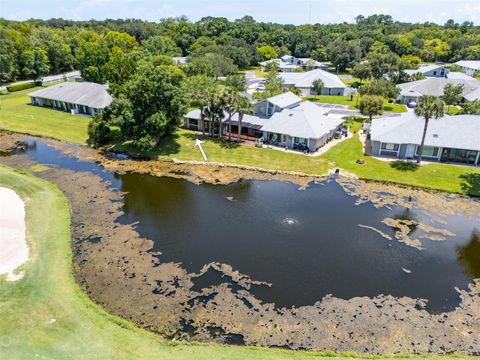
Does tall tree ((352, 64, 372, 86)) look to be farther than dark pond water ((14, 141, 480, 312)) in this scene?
Yes

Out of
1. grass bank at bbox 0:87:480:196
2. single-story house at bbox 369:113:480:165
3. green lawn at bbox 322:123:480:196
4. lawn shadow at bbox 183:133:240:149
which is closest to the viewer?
green lawn at bbox 322:123:480:196

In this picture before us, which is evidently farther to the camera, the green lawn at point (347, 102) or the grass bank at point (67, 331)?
the green lawn at point (347, 102)

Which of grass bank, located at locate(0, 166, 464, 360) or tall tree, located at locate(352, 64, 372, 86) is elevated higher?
tall tree, located at locate(352, 64, 372, 86)

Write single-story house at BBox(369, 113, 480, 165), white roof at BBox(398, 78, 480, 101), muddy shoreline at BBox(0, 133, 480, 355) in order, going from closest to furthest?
muddy shoreline at BBox(0, 133, 480, 355)
single-story house at BBox(369, 113, 480, 165)
white roof at BBox(398, 78, 480, 101)

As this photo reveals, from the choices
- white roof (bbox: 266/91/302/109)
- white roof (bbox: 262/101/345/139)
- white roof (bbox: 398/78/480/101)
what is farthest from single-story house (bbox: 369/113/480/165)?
white roof (bbox: 398/78/480/101)

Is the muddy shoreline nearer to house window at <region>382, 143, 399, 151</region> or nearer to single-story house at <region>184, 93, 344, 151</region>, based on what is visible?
house window at <region>382, 143, 399, 151</region>

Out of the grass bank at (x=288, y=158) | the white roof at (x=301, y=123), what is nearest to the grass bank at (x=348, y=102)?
the grass bank at (x=288, y=158)

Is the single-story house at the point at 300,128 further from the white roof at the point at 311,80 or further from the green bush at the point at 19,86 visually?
the green bush at the point at 19,86
